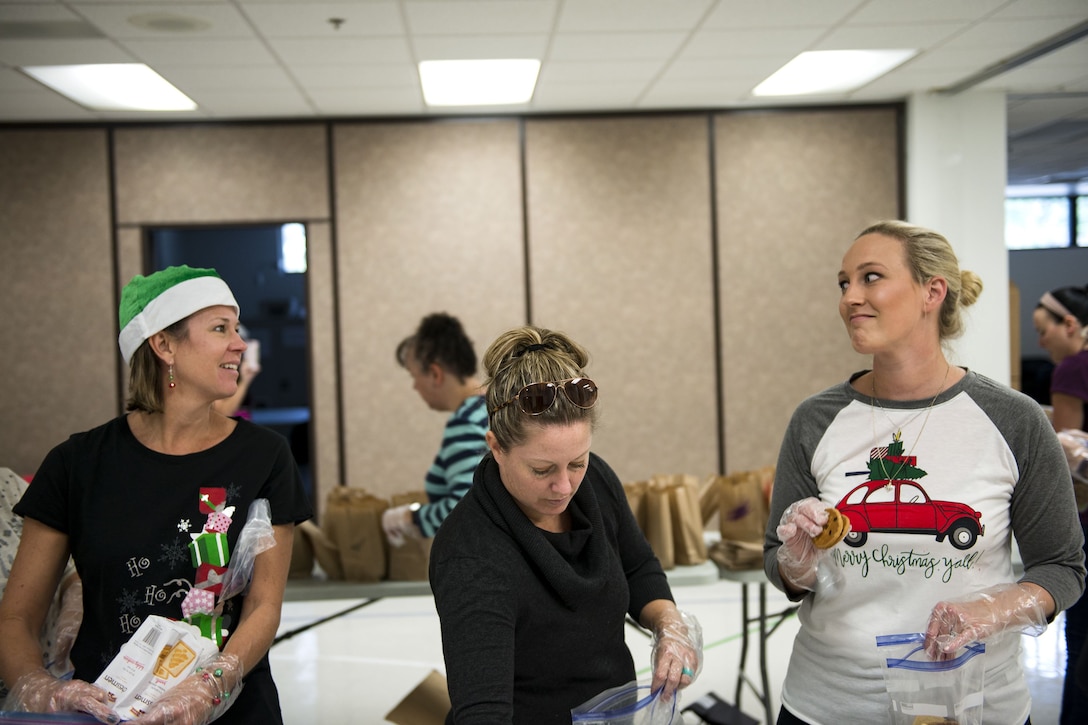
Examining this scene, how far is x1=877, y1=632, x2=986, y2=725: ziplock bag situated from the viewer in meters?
1.46

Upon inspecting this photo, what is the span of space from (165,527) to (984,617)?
149cm

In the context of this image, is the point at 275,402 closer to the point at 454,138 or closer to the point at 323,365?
the point at 323,365

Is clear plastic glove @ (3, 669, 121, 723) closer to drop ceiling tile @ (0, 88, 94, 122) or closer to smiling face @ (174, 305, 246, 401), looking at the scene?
smiling face @ (174, 305, 246, 401)

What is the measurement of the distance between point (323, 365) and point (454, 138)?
1776mm

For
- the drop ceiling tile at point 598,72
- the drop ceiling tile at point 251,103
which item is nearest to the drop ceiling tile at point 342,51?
the drop ceiling tile at point 251,103

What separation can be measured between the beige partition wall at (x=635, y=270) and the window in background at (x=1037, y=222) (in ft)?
6.34

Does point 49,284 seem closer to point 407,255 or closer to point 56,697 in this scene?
point 407,255

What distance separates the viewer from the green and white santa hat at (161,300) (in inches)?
71.9

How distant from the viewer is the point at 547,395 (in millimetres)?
1417

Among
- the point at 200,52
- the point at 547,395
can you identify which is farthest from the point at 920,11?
the point at 547,395

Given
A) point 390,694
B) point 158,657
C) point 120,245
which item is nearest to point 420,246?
point 120,245

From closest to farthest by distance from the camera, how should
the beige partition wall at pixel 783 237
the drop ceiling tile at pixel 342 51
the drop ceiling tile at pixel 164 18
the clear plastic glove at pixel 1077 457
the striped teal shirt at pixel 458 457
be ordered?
the clear plastic glove at pixel 1077 457, the striped teal shirt at pixel 458 457, the drop ceiling tile at pixel 164 18, the drop ceiling tile at pixel 342 51, the beige partition wall at pixel 783 237

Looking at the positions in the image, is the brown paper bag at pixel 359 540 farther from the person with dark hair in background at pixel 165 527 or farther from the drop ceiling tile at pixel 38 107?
the drop ceiling tile at pixel 38 107

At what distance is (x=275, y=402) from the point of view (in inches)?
344
